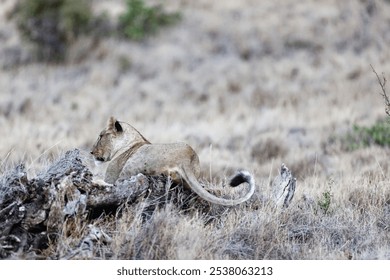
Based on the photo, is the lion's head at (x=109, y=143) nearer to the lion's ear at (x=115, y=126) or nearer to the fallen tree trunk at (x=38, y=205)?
the lion's ear at (x=115, y=126)

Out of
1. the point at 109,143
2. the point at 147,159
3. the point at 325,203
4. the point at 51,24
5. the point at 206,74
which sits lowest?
the point at 206,74

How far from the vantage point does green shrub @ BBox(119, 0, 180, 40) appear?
1927cm

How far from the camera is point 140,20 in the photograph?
19.6 metres

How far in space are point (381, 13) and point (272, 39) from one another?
3274 millimetres

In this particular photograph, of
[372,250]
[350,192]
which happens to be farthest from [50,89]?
[372,250]

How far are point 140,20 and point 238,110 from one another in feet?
18.1

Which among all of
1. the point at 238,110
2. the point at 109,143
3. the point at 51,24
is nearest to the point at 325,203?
the point at 109,143

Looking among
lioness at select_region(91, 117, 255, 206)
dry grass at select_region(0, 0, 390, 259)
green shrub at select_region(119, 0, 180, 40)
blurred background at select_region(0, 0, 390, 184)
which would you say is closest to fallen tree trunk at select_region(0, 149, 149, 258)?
dry grass at select_region(0, 0, 390, 259)

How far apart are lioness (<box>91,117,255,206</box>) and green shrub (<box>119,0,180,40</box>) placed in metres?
12.7

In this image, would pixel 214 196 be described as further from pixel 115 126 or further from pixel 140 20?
pixel 140 20

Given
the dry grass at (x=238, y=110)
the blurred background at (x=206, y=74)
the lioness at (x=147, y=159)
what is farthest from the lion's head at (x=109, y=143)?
the blurred background at (x=206, y=74)

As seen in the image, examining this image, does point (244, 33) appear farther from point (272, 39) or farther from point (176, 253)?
point (176, 253)

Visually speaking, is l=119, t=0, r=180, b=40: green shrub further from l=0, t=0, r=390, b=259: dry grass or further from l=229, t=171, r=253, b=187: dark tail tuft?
l=229, t=171, r=253, b=187: dark tail tuft

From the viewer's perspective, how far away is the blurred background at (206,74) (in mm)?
12891
